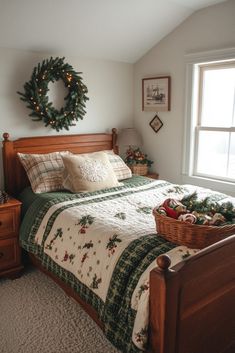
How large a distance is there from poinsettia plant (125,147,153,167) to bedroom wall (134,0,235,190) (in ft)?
0.56

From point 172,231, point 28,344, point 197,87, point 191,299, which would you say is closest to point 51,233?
point 28,344

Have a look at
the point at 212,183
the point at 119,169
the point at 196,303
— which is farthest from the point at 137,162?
the point at 196,303

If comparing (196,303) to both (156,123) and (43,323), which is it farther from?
(156,123)

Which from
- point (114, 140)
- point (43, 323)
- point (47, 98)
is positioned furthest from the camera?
point (114, 140)

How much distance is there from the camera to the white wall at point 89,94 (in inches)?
120

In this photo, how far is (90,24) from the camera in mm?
3039

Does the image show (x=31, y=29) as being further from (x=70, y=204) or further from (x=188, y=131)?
(x=188, y=131)

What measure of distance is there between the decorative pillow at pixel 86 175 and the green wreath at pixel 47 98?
0.54 m

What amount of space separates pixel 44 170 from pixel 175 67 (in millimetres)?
1848

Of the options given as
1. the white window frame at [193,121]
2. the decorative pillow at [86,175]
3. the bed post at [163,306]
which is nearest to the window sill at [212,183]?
the white window frame at [193,121]

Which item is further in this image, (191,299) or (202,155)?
(202,155)

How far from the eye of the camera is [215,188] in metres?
3.37

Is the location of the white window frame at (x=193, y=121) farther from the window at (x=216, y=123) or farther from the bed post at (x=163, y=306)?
the bed post at (x=163, y=306)

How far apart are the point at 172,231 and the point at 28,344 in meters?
1.18
